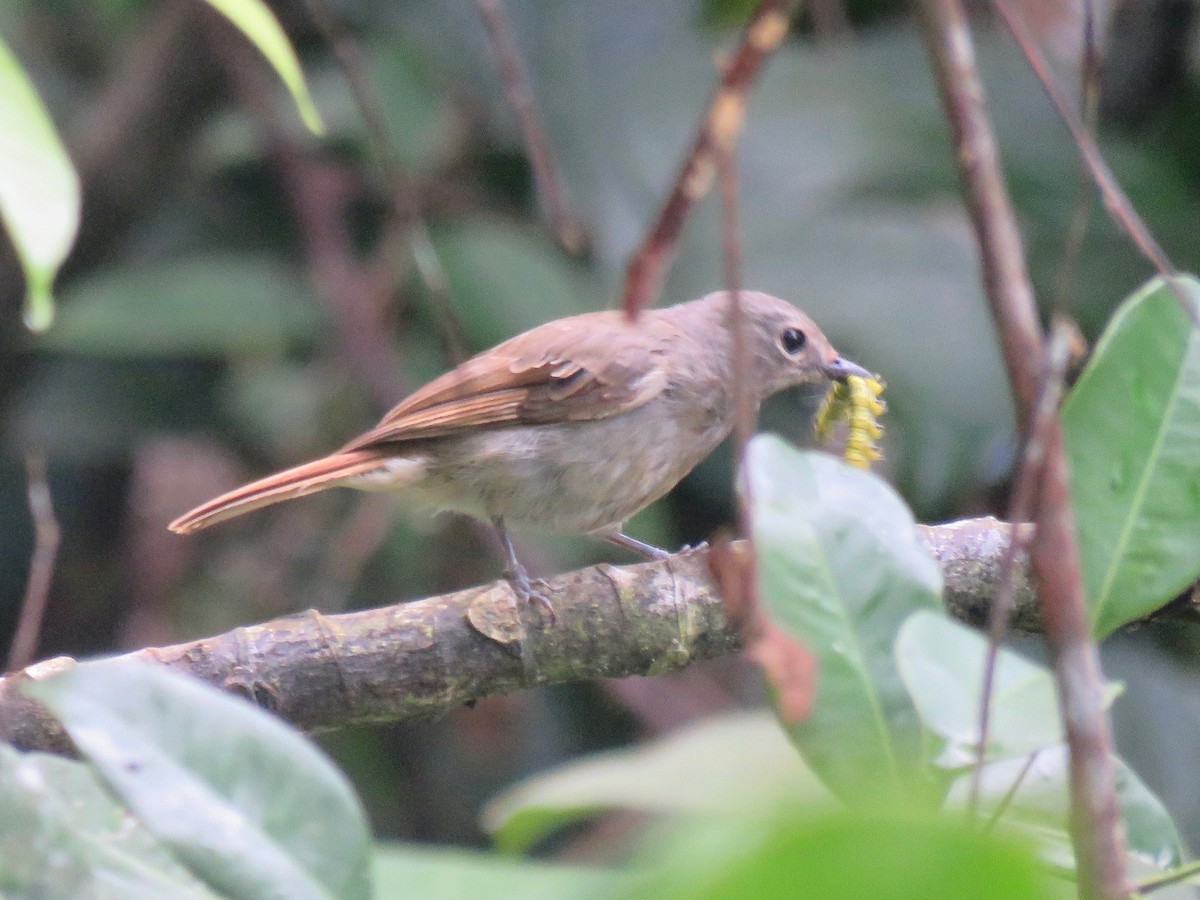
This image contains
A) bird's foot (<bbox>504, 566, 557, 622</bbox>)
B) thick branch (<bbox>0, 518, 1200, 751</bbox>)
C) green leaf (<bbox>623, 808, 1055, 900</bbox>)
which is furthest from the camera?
bird's foot (<bbox>504, 566, 557, 622</bbox>)

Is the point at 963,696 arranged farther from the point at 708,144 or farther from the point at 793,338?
the point at 793,338

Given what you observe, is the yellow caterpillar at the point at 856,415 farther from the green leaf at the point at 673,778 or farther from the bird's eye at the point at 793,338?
the green leaf at the point at 673,778

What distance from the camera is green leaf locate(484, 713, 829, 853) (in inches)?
62.9

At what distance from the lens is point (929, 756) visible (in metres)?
1.58

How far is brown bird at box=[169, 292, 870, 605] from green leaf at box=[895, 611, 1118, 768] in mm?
2502

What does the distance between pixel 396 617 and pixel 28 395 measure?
11.6 feet

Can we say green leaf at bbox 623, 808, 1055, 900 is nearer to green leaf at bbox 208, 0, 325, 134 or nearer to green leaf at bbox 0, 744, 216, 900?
green leaf at bbox 0, 744, 216, 900

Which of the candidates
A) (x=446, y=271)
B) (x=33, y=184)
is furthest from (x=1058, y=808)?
(x=446, y=271)

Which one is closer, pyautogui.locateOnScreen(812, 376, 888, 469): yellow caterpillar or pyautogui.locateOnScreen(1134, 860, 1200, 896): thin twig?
pyautogui.locateOnScreen(1134, 860, 1200, 896): thin twig

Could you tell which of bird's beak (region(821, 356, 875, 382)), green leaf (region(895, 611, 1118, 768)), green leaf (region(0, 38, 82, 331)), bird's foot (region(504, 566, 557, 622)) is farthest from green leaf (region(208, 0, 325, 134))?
bird's beak (region(821, 356, 875, 382))

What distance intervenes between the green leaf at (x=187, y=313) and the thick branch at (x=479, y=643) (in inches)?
97.6

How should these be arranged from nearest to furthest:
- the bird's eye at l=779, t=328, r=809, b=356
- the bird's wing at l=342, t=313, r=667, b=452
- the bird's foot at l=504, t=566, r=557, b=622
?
the bird's foot at l=504, t=566, r=557, b=622 → the bird's wing at l=342, t=313, r=667, b=452 → the bird's eye at l=779, t=328, r=809, b=356

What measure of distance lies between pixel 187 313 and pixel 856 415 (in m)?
2.74

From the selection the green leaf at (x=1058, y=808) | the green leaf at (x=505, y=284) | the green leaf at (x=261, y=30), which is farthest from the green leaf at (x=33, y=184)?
A: the green leaf at (x=505, y=284)
